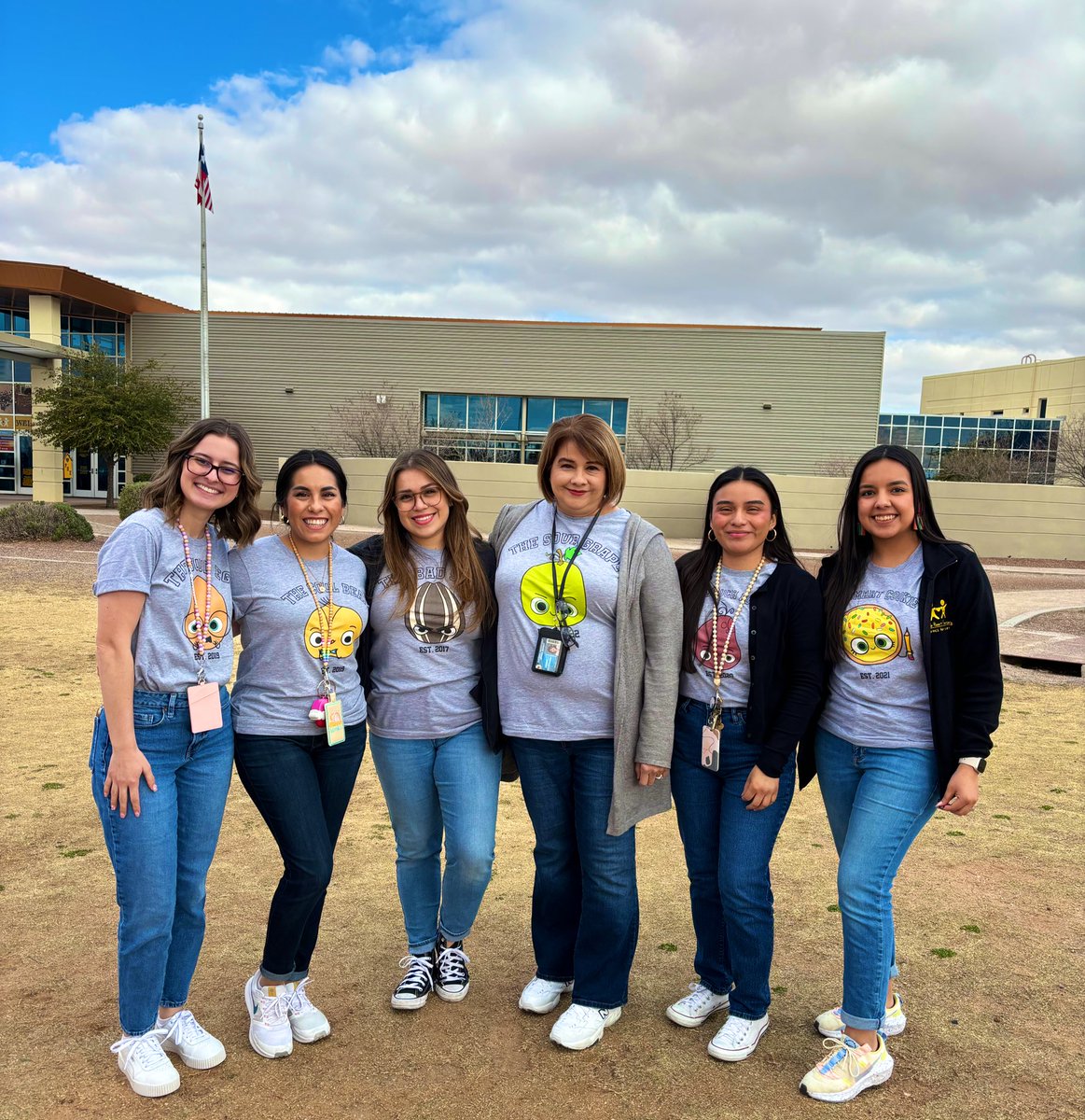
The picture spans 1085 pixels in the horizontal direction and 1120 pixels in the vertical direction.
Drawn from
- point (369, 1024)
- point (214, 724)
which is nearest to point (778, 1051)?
point (369, 1024)

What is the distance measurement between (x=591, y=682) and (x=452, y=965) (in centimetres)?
121

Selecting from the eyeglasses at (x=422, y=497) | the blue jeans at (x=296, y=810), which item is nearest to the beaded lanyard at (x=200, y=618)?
the blue jeans at (x=296, y=810)

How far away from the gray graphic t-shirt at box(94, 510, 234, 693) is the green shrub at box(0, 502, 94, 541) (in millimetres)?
18921

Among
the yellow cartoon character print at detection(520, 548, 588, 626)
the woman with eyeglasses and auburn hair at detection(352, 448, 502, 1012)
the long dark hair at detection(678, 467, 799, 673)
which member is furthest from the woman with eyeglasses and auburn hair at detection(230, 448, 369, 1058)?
the long dark hair at detection(678, 467, 799, 673)

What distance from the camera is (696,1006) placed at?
315cm

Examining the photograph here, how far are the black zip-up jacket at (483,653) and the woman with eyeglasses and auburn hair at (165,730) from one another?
46 cm

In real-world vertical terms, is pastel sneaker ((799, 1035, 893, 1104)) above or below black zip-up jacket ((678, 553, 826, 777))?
below

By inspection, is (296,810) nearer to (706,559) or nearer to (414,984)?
(414,984)

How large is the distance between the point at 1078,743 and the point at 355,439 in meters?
30.5

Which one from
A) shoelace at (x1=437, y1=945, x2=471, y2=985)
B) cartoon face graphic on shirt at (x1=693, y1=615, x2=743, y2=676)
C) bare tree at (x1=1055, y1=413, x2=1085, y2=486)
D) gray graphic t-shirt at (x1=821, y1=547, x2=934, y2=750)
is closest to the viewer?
gray graphic t-shirt at (x1=821, y1=547, x2=934, y2=750)

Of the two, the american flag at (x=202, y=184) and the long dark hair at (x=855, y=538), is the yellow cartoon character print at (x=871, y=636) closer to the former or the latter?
the long dark hair at (x=855, y=538)

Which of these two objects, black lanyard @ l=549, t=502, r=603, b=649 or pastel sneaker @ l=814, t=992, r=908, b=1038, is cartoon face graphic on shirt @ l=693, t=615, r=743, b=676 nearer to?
black lanyard @ l=549, t=502, r=603, b=649

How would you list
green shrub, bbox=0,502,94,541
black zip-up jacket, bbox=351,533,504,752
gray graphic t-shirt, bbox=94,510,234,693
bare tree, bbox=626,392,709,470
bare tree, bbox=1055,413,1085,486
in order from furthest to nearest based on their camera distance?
bare tree, bbox=626,392,709,470, bare tree, bbox=1055,413,1085,486, green shrub, bbox=0,502,94,541, black zip-up jacket, bbox=351,533,504,752, gray graphic t-shirt, bbox=94,510,234,693

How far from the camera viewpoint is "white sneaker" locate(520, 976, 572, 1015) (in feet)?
10.5
